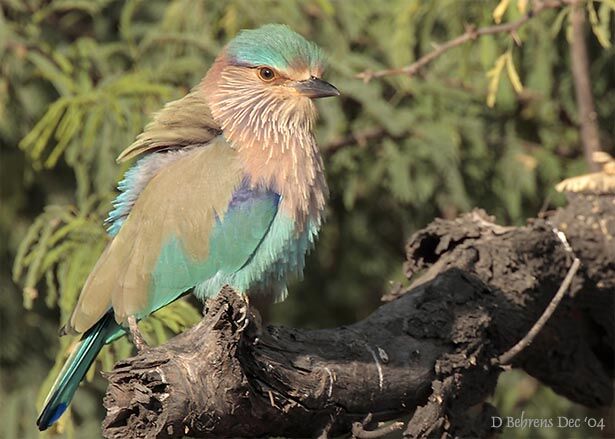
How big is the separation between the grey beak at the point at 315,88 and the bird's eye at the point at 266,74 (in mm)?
108

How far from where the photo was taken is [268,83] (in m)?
4.00

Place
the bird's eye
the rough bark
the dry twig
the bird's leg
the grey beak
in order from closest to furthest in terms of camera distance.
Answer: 1. the rough bark
2. the bird's leg
3. the dry twig
4. the grey beak
5. the bird's eye

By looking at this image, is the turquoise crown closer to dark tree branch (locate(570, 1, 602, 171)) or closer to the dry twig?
the dry twig

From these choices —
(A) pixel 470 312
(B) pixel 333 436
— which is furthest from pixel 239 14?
(B) pixel 333 436

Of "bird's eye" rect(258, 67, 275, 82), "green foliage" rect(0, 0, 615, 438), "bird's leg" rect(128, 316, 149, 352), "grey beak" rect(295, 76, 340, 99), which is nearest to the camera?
"bird's leg" rect(128, 316, 149, 352)

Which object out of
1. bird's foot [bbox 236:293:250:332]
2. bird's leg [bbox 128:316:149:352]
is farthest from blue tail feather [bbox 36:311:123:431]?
bird's foot [bbox 236:293:250:332]

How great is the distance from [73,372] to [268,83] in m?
1.20

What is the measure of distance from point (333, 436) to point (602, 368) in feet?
4.96

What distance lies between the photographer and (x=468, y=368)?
3586mm

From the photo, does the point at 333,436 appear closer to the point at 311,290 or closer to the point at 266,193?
the point at 266,193

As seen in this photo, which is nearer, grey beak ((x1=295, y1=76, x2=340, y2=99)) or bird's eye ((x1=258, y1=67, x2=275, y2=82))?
grey beak ((x1=295, y1=76, x2=340, y2=99))

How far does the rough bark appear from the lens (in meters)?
2.89

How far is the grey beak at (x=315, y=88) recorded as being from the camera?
3.83 m

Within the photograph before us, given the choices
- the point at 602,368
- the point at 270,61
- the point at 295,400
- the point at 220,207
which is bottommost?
the point at 602,368
